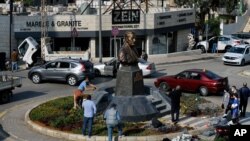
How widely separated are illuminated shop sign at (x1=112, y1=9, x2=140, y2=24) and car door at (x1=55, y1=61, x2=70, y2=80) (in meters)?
12.9

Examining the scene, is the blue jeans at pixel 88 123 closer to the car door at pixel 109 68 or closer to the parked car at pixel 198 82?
the parked car at pixel 198 82

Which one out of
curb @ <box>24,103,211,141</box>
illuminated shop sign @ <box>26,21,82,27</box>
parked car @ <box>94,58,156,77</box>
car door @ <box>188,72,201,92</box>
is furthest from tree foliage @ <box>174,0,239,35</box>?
curb @ <box>24,103,211,141</box>

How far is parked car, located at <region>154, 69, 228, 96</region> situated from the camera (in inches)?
1189

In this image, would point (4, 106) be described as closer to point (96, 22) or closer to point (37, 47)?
point (37, 47)

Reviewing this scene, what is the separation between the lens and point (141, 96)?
23812mm

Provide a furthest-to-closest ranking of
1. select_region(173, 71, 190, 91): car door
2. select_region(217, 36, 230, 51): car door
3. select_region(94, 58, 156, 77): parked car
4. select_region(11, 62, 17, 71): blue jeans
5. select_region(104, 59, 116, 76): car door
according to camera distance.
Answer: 1. select_region(217, 36, 230, 51): car door
2. select_region(11, 62, 17, 71): blue jeans
3. select_region(104, 59, 116, 76): car door
4. select_region(94, 58, 156, 77): parked car
5. select_region(173, 71, 190, 91): car door

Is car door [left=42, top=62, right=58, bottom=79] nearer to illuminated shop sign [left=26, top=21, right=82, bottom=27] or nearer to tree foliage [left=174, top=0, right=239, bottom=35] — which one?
illuminated shop sign [left=26, top=21, right=82, bottom=27]

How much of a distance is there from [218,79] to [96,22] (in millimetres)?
16667

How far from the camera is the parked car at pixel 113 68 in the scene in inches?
1405

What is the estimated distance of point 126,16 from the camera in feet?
150

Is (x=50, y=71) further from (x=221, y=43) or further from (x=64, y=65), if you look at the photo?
(x=221, y=43)

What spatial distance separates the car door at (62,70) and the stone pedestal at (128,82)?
9.42 metres

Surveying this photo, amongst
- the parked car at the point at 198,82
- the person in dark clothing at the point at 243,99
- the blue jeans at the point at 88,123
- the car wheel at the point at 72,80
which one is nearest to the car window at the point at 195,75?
the parked car at the point at 198,82

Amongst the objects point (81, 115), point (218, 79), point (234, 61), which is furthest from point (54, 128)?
point (234, 61)
